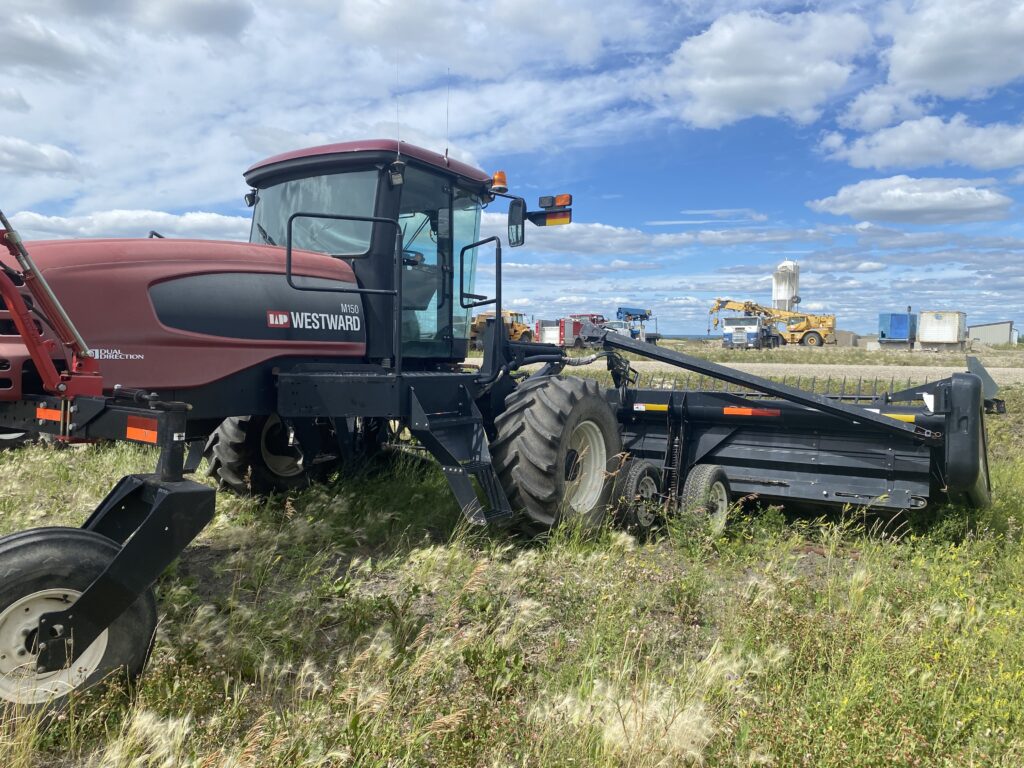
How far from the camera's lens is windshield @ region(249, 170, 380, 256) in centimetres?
482

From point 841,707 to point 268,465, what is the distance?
4332 millimetres

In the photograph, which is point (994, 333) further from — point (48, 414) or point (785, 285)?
point (48, 414)

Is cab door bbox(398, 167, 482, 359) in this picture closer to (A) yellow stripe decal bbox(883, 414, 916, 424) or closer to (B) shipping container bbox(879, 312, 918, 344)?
(A) yellow stripe decal bbox(883, 414, 916, 424)

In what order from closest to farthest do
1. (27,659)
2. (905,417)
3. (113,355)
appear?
(27,659) → (113,355) → (905,417)

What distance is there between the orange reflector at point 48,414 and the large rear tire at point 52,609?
0.63 m

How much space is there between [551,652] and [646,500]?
2445 millimetres

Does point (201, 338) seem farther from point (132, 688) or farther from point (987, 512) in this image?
point (987, 512)

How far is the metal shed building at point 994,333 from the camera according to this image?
46.8 meters

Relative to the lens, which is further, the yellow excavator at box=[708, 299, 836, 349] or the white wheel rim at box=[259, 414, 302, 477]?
the yellow excavator at box=[708, 299, 836, 349]

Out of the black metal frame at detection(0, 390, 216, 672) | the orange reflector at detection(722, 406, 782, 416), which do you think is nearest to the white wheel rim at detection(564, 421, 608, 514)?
the orange reflector at detection(722, 406, 782, 416)

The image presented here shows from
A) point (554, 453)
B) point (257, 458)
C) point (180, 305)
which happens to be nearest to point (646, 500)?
point (554, 453)

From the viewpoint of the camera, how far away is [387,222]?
4.45 meters

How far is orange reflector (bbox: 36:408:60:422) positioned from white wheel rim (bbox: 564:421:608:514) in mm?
2894

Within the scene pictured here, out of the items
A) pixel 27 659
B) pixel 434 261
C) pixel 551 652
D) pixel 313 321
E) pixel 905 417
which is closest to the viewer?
pixel 27 659
